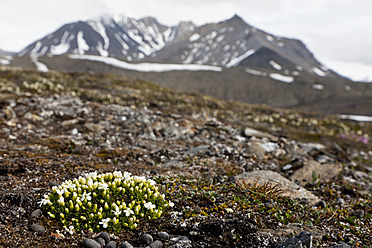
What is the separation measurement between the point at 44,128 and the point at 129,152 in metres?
5.21

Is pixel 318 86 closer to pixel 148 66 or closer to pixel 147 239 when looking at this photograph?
pixel 148 66

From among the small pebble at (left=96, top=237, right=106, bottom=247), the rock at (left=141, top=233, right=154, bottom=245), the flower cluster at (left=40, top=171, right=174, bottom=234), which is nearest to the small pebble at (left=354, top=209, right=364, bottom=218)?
the flower cluster at (left=40, top=171, right=174, bottom=234)

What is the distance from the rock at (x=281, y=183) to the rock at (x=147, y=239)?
306 centimetres

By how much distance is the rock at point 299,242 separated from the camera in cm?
403

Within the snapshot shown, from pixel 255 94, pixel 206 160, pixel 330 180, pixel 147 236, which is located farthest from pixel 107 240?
pixel 255 94

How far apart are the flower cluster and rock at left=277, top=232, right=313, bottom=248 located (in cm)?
210

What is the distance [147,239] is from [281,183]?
4.00 metres

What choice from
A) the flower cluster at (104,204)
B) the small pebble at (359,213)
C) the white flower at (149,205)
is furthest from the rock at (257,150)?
the white flower at (149,205)

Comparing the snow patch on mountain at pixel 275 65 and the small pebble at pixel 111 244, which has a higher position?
the snow patch on mountain at pixel 275 65

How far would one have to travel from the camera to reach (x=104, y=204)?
4973 mm

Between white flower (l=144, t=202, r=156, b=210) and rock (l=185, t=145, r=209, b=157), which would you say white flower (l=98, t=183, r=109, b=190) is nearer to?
white flower (l=144, t=202, r=156, b=210)

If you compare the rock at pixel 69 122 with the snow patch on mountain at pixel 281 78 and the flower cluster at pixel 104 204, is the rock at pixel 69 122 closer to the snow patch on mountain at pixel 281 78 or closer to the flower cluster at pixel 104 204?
the flower cluster at pixel 104 204

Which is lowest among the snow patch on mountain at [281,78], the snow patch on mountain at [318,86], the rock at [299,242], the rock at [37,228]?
the rock at [37,228]

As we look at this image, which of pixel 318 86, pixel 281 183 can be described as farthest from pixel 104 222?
pixel 318 86
